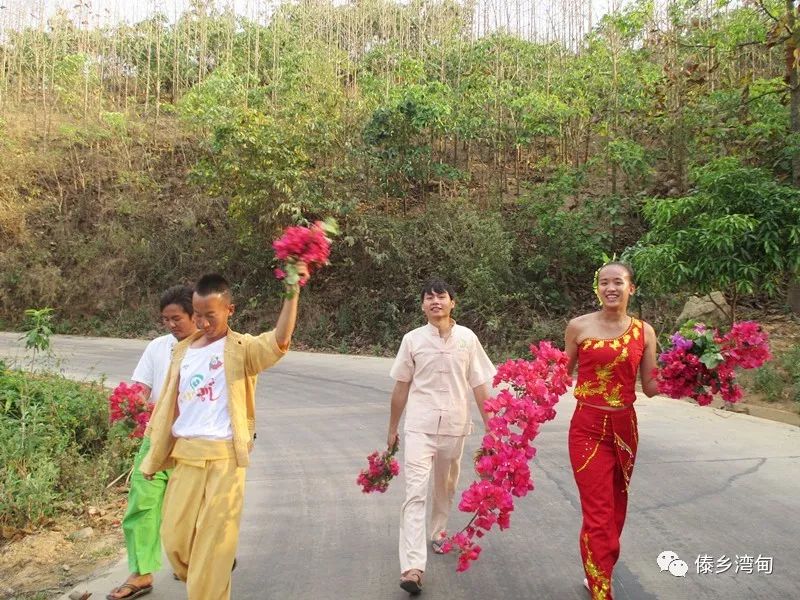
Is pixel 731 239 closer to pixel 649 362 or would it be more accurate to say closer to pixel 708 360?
pixel 708 360

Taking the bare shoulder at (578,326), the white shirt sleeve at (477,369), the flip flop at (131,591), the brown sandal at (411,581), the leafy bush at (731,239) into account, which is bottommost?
the flip flop at (131,591)

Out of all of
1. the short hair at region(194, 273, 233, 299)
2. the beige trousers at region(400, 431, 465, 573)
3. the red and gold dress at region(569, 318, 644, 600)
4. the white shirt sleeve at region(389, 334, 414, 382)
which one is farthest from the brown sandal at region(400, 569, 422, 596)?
the short hair at region(194, 273, 233, 299)

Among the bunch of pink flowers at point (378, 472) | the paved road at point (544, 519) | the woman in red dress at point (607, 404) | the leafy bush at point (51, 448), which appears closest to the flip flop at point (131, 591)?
the paved road at point (544, 519)

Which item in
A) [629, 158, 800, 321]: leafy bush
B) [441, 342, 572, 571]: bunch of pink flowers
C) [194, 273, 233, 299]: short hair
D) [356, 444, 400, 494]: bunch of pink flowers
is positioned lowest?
[356, 444, 400, 494]: bunch of pink flowers

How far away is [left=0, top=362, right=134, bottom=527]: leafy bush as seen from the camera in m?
6.14

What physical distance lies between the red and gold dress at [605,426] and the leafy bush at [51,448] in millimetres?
2841

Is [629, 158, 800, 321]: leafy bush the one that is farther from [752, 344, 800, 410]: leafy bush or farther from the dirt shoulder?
the dirt shoulder

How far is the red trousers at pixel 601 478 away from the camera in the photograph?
4.09 metres

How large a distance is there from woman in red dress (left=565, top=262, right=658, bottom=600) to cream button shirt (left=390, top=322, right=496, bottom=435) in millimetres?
705

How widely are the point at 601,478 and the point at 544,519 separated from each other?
1794mm

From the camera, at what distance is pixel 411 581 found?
4398 mm

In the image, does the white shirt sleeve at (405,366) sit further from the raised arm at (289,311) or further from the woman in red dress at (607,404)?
the raised arm at (289,311)

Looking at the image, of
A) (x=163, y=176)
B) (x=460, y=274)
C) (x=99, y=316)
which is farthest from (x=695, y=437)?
(x=163, y=176)

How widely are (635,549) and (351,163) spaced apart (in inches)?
604
